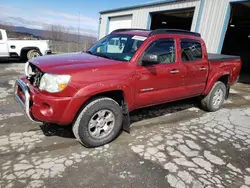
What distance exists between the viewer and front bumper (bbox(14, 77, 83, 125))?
2.76 m

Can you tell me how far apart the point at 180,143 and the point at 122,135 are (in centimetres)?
105

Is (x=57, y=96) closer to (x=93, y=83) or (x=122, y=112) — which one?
(x=93, y=83)

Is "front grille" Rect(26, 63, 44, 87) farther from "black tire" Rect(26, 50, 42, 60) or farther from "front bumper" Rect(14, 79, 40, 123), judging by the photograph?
"black tire" Rect(26, 50, 42, 60)

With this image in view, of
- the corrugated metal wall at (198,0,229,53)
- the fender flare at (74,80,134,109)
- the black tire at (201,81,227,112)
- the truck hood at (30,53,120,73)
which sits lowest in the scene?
the black tire at (201,81,227,112)

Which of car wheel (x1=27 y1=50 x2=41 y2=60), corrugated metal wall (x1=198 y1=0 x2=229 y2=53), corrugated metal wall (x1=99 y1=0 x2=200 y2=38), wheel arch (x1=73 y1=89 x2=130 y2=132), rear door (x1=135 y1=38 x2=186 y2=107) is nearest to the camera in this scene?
wheel arch (x1=73 y1=89 x2=130 y2=132)

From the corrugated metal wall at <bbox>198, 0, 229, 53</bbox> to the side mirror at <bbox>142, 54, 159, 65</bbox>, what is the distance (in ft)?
22.4

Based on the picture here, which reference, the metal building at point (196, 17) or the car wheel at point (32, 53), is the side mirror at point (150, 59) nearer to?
the metal building at point (196, 17)

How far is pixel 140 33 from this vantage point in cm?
393

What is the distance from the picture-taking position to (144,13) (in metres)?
12.4

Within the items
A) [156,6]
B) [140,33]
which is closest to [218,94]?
[140,33]

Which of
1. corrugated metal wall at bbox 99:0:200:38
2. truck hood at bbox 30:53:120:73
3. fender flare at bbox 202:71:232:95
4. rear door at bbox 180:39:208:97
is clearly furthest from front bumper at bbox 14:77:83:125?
corrugated metal wall at bbox 99:0:200:38

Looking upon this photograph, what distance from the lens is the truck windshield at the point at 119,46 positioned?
11.7ft

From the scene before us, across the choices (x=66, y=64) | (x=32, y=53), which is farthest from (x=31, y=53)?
(x=66, y=64)

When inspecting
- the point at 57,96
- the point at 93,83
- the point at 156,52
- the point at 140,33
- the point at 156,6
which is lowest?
the point at 57,96
